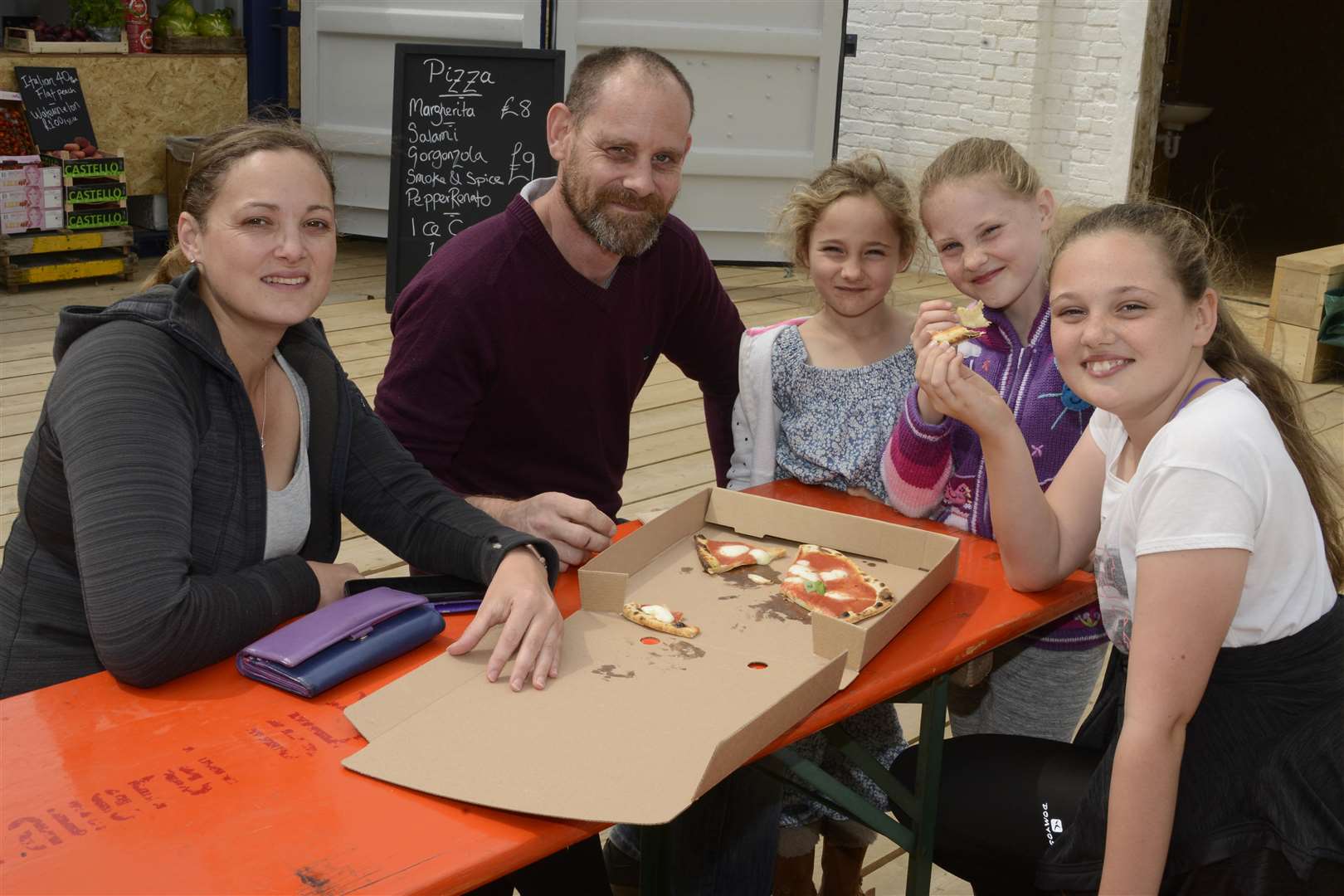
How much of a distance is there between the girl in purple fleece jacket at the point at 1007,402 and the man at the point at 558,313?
1.80 feet

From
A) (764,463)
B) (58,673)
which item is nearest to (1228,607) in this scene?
(764,463)

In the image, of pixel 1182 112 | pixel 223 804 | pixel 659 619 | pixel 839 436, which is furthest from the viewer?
pixel 1182 112

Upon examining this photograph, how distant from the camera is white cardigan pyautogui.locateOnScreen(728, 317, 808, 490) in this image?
2.66 metres

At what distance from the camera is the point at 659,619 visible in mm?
1871

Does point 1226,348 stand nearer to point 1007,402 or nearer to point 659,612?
point 1007,402

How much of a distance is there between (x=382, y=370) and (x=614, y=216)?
3.26 metres

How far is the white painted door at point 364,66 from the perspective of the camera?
703 centimetres

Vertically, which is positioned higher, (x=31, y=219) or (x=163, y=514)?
(x=163, y=514)

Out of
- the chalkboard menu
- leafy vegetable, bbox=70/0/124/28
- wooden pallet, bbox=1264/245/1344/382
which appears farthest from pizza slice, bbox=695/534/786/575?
leafy vegetable, bbox=70/0/124/28

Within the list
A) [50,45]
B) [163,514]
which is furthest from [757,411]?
[50,45]

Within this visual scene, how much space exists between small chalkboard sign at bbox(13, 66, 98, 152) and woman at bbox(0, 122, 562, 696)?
18.3 feet

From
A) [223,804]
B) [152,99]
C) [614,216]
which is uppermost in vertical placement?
[152,99]

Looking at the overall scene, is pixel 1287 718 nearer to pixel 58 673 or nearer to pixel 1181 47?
pixel 58 673

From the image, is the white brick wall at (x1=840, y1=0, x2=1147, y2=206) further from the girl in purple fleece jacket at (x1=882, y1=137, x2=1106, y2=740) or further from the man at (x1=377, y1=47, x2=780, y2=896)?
the girl in purple fleece jacket at (x1=882, y1=137, x2=1106, y2=740)
